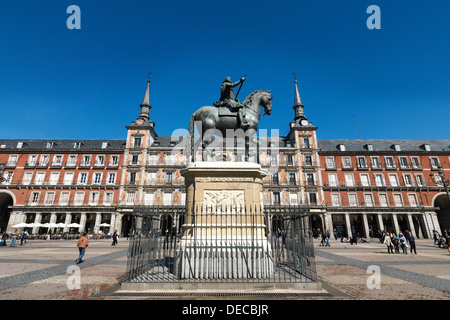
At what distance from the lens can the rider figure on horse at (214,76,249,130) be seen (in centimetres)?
743

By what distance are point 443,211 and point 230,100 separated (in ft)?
154

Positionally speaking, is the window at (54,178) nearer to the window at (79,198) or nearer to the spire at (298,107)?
the window at (79,198)

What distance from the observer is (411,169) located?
37469 mm

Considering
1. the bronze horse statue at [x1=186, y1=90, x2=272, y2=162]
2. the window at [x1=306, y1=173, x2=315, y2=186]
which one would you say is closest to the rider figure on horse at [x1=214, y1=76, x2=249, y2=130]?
the bronze horse statue at [x1=186, y1=90, x2=272, y2=162]

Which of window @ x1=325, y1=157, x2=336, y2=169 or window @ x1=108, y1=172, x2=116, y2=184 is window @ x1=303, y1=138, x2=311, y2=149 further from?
window @ x1=108, y1=172, x2=116, y2=184

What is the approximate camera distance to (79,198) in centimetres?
3631

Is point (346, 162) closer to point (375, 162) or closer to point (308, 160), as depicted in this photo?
point (375, 162)

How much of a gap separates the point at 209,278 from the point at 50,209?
131 feet

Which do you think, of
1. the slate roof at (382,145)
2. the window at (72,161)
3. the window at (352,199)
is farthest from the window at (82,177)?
the window at (352,199)

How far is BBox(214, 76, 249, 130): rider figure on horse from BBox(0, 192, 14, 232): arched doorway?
4609cm

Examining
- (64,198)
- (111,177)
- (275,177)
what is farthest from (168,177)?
(275,177)

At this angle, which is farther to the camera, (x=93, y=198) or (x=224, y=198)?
(x=93, y=198)

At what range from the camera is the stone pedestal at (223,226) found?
5.93m
